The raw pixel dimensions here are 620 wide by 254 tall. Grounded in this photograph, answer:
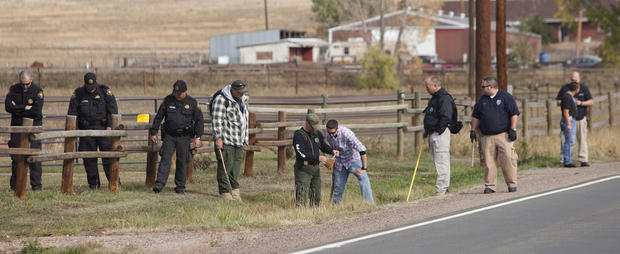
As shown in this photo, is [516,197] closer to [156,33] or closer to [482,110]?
[482,110]

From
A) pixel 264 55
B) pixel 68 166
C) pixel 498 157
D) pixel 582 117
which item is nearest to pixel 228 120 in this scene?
pixel 68 166

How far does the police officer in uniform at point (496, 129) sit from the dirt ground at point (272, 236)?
652mm

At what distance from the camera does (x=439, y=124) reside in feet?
45.1

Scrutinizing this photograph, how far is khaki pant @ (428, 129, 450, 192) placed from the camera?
13852mm

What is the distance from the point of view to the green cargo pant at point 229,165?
46.8 feet

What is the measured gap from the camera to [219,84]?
51375mm

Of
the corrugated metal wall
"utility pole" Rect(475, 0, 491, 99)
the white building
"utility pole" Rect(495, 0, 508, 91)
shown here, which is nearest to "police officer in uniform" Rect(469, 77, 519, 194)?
"utility pole" Rect(475, 0, 491, 99)

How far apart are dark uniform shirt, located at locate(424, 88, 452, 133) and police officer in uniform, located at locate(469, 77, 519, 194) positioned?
59 centimetres

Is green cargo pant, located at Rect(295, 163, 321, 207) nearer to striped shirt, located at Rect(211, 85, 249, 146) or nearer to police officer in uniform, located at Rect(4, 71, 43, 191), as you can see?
striped shirt, located at Rect(211, 85, 249, 146)

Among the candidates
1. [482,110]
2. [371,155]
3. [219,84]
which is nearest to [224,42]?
[219,84]

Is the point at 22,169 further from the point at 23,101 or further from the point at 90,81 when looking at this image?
the point at 90,81

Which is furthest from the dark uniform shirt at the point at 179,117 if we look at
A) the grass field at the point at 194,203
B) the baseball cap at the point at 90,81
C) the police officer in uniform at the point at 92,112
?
the baseball cap at the point at 90,81

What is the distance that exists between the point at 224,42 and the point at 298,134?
7418 centimetres

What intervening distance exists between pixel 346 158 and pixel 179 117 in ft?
8.68
